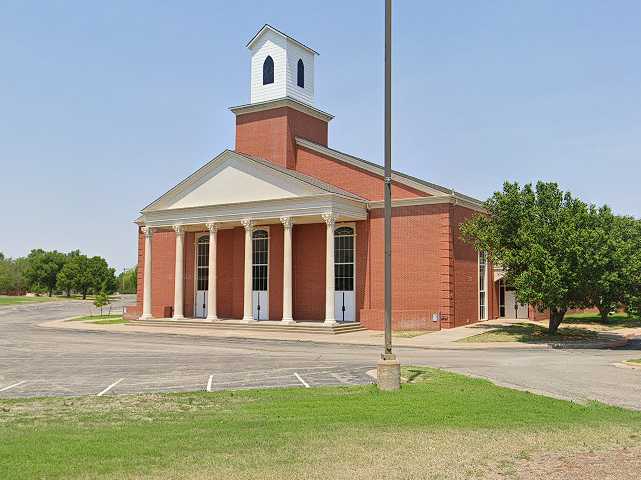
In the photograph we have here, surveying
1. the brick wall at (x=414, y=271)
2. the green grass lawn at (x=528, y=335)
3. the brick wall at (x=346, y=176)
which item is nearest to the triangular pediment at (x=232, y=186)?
the brick wall at (x=346, y=176)

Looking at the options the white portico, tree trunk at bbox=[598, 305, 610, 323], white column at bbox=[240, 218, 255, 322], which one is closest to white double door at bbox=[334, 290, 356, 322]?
the white portico

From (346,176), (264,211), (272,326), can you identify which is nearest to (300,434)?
(272,326)

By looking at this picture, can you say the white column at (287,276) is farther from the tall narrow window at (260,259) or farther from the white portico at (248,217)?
the tall narrow window at (260,259)

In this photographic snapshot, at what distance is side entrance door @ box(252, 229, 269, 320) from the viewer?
40.7 metres

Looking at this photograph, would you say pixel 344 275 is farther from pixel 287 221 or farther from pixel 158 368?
pixel 158 368

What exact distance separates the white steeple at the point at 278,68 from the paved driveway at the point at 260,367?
20623 millimetres

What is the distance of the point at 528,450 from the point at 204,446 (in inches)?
158

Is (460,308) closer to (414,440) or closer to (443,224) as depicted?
(443,224)

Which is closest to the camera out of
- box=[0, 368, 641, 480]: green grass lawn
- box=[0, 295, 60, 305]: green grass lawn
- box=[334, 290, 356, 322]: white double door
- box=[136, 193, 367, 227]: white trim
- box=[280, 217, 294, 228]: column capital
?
box=[0, 368, 641, 480]: green grass lawn

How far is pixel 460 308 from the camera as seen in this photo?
116 feet

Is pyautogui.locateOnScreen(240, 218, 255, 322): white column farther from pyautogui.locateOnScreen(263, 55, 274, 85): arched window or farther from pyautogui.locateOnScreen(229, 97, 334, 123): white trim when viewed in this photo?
pyautogui.locateOnScreen(263, 55, 274, 85): arched window

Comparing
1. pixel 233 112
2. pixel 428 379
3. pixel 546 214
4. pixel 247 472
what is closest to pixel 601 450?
pixel 247 472

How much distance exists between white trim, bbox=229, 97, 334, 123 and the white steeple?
79 cm

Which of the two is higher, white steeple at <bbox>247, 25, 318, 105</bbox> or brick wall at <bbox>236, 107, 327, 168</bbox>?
white steeple at <bbox>247, 25, 318, 105</bbox>
